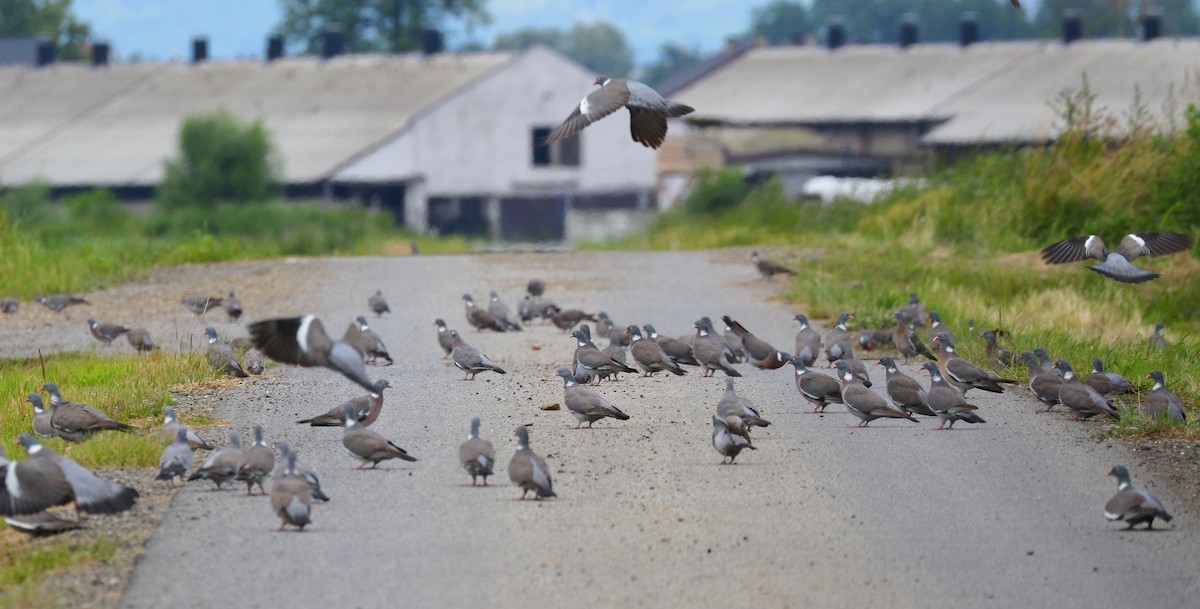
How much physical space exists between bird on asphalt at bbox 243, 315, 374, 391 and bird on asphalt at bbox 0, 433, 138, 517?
1.60 metres

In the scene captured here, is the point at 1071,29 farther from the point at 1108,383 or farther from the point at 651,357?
the point at 1108,383

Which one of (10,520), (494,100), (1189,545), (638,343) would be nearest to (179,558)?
(10,520)

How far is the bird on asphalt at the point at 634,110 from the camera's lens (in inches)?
508

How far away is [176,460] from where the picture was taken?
9656mm

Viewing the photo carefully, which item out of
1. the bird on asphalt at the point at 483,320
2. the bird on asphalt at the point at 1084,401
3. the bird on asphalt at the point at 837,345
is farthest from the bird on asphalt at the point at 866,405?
the bird on asphalt at the point at 483,320

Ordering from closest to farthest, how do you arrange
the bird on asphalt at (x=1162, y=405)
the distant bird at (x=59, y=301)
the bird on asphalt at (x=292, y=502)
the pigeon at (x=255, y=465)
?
the bird on asphalt at (x=292, y=502) < the pigeon at (x=255, y=465) < the bird on asphalt at (x=1162, y=405) < the distant bird at (x=59, y=301)

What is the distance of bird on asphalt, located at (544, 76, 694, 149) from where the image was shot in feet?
42.3

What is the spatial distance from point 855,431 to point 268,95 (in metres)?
52.1

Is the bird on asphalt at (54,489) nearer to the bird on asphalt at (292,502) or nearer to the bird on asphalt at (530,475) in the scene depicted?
the bird on asphalt at (292,502)

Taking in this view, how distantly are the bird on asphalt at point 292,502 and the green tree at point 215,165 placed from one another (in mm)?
44266

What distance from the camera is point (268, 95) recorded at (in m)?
61.4

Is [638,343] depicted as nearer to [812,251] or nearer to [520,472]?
[520,472]

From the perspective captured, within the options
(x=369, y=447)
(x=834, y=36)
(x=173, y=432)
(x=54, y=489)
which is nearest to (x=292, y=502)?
(x=54, y=489)

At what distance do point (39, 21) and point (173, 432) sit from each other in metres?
83.6
